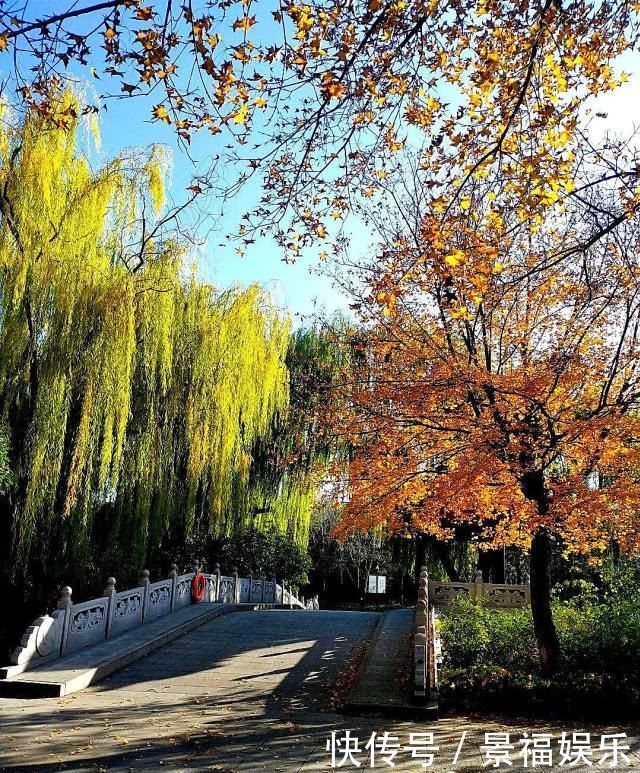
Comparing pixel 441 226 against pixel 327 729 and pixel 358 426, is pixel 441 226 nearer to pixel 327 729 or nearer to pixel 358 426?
pixel 327 729

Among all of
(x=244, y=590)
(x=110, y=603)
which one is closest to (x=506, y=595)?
(x=244, y=590)

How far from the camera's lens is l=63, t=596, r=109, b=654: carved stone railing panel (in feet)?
29.7

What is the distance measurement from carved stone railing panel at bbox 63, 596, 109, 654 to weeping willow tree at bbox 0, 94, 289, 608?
1531 millimetres

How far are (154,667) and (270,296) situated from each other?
32.0 feet

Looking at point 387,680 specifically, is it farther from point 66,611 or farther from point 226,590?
point 226,590

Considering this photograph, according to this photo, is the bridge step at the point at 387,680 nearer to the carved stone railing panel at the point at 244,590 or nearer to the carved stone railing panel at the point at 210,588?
the carved stone railing panel at the point at 210,588

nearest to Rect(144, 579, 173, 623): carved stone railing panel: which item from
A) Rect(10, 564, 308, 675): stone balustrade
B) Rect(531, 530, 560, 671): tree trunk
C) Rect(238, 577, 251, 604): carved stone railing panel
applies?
Rect(10, 564, 308, 675): stone balustrade

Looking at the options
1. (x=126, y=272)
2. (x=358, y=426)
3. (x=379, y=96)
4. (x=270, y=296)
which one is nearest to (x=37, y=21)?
(x=379, y=96)

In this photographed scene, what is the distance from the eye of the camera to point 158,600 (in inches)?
489

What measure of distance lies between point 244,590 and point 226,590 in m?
1.23

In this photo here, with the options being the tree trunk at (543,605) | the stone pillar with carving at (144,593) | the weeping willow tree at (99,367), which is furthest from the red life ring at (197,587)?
the tree trunk at (543,605)

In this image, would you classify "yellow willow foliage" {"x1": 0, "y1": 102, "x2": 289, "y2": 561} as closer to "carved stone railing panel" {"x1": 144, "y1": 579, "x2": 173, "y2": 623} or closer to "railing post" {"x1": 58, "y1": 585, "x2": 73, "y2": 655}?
"carved stone railing panel" {"x1": 144, "y1": 579, "x2": 173, "y2": 623}

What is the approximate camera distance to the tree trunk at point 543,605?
28.0 feet

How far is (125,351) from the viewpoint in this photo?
36.6ft
